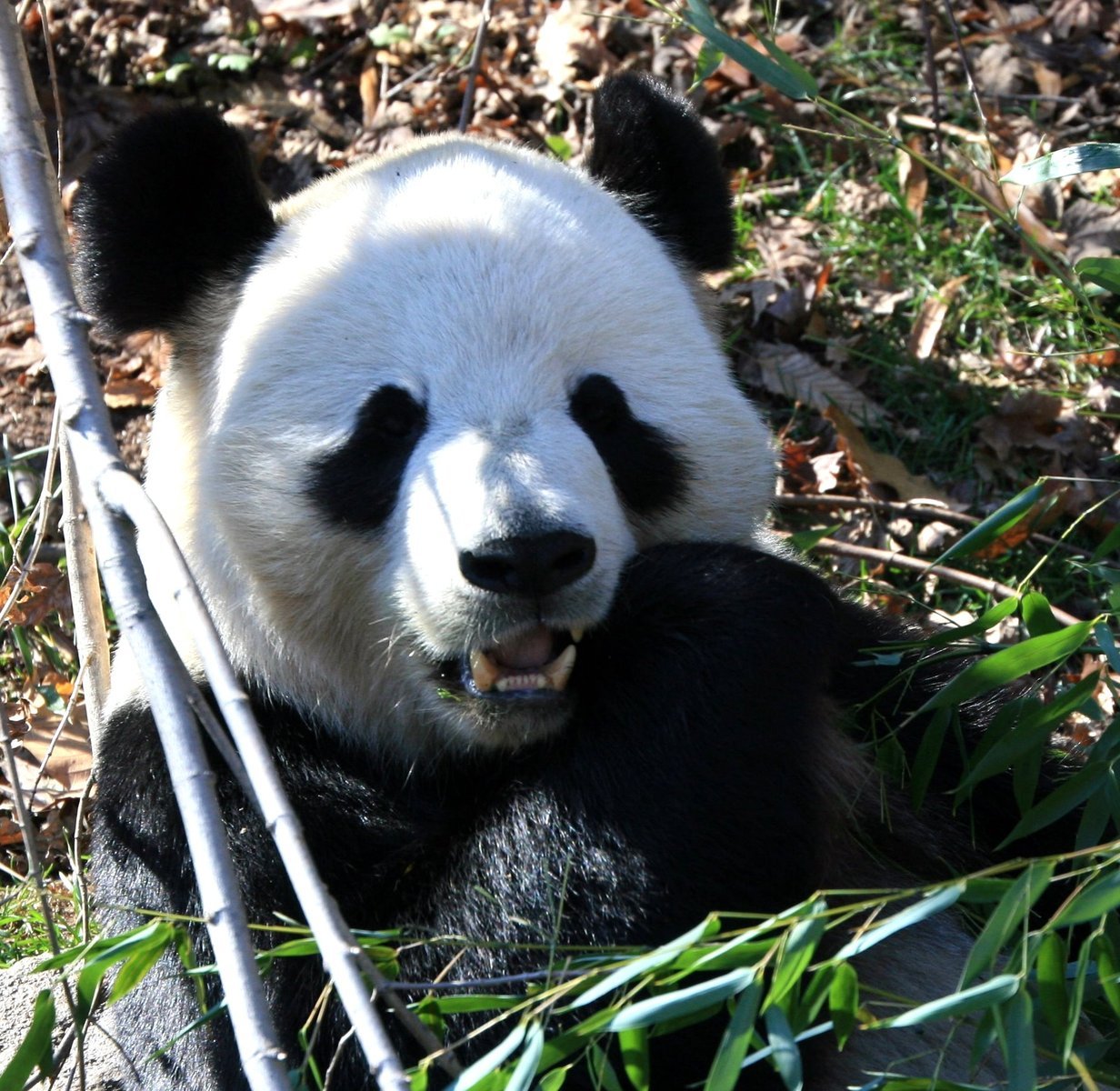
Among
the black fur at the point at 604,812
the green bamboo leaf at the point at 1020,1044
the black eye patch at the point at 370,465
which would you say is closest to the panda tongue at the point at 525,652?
the black fur at the point at 604,812

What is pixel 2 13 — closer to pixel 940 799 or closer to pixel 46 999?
pixel 46 999

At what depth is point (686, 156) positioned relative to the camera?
12.9ft

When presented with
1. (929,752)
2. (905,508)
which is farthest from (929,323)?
(929,752)

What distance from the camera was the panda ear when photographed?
3.93 m

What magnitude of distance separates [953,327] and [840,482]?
3.16 feet

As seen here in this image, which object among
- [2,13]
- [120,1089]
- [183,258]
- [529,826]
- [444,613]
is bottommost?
[120,1089]

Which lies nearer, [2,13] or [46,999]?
[46,999]

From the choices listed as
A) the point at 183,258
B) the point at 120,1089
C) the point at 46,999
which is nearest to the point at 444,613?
the point at 46,999

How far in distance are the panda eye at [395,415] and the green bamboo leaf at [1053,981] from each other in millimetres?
1646

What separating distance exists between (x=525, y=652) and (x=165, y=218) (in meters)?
1.43

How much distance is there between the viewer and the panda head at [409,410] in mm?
3020

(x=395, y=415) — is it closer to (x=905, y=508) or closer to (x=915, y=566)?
(x=915, y=566)

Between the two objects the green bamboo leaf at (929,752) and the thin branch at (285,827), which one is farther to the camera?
the green bamboo leaf at (929,752)

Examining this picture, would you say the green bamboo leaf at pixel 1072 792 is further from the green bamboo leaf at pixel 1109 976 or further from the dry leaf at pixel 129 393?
the dry leaf at pixel 129 393
